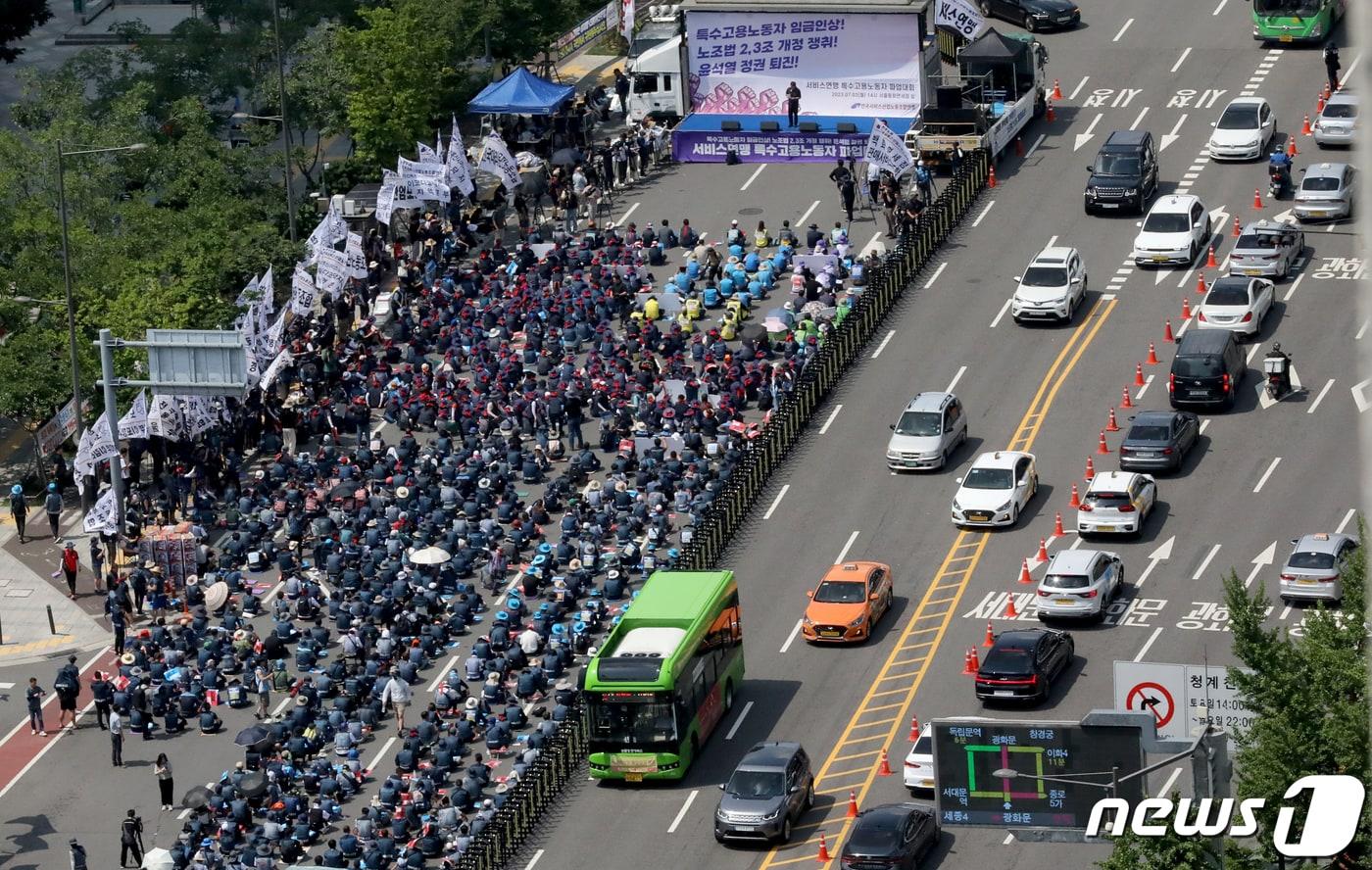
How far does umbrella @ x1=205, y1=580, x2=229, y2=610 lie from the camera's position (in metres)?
77.5

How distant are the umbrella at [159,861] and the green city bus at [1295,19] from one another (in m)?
55.1

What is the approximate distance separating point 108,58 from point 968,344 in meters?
36.0

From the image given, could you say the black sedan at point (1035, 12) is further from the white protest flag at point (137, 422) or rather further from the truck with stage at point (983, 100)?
the white protest flag at point (137, 422)

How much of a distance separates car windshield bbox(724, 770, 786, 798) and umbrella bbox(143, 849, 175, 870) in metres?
12.5

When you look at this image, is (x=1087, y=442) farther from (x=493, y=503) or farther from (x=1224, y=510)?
(x=493, y=503)

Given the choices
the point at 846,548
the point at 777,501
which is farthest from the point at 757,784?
the point at 777,501

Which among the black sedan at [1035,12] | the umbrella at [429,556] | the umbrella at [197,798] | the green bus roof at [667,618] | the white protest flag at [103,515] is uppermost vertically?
the black sedan at [1035,12]

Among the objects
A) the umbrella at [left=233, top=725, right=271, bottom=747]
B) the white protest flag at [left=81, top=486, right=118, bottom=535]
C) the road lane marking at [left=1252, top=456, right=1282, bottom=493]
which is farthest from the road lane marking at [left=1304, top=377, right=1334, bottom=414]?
the white protest flag at [left=81, top=486, right=118, bottom=535]

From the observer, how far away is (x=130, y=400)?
287 feet

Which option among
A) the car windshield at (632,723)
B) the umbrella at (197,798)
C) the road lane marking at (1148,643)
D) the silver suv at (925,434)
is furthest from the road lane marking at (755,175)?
the umbrella at (197,798)

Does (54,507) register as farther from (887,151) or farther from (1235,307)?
(1235,307)

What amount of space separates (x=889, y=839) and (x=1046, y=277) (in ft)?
96.8

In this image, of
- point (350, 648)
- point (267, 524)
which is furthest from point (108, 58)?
point (350, 648)

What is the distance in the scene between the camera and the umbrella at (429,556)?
76062mm
